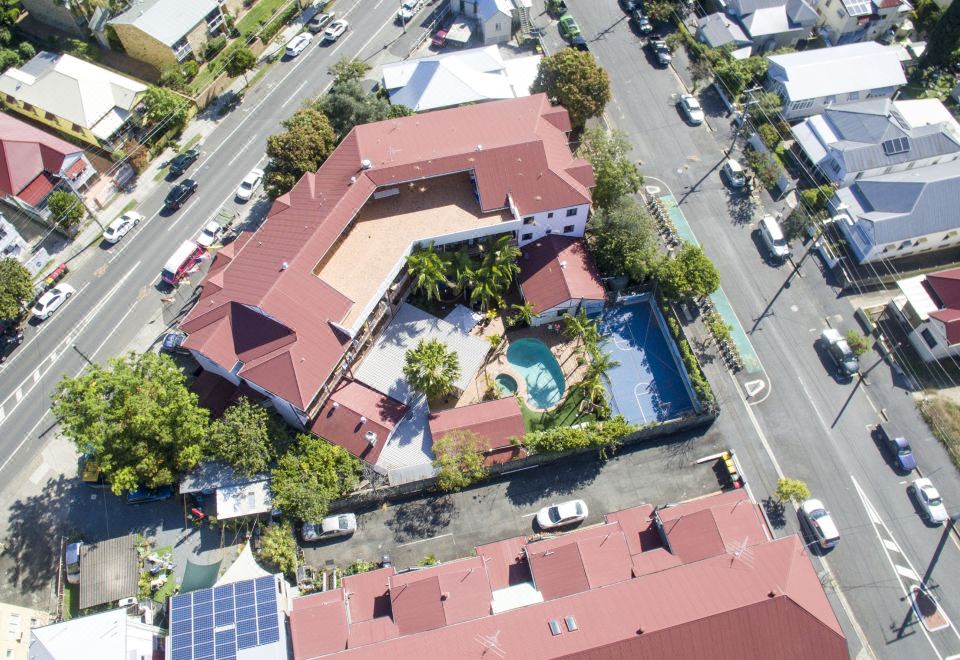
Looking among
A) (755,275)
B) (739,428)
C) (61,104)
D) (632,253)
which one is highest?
(61,104)

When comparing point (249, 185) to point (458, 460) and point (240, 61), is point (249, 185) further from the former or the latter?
point (458, 460)

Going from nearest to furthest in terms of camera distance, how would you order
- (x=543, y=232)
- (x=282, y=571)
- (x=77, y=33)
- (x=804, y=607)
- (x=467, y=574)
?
(x=804, y=607)
(x=467, y=574)
(x=282, y=571)
(x=543, y=232)
(x=77, y=33)

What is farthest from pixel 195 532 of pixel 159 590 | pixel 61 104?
pixel 61 104

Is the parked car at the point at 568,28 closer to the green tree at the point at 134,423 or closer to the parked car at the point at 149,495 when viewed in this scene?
the green tree at the point at 134,423

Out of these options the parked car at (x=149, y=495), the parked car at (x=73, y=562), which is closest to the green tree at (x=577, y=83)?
the parked car at (x=149, y=495)

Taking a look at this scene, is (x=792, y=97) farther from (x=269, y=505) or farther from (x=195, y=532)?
(x=195, y=532)
